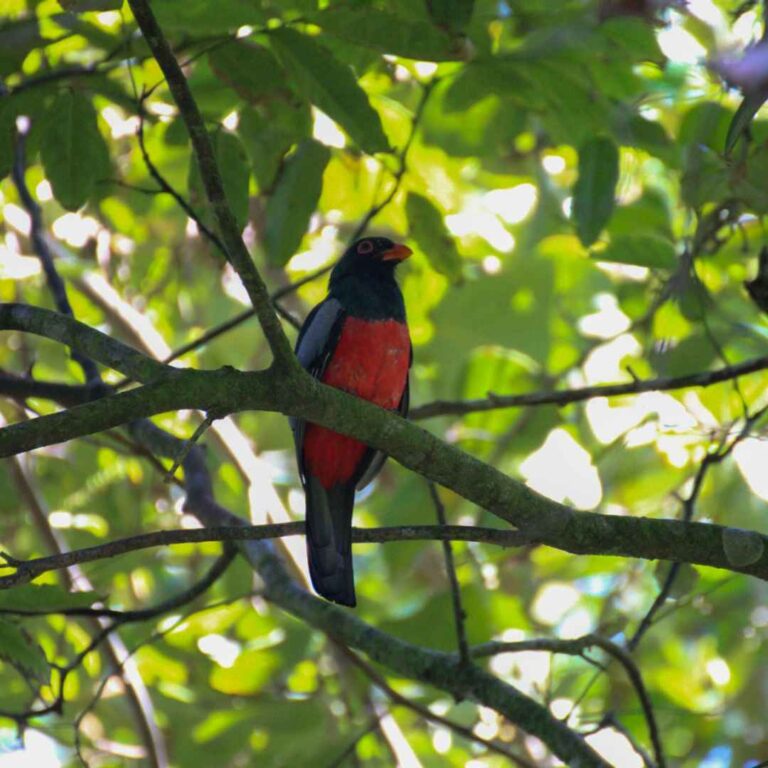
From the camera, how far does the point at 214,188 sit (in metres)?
2.65

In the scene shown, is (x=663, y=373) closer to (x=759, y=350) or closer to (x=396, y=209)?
(x=759, y=350)

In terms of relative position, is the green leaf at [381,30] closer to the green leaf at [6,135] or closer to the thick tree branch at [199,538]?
the green leaf at [6,135]

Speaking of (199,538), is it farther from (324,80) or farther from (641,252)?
(641,252)

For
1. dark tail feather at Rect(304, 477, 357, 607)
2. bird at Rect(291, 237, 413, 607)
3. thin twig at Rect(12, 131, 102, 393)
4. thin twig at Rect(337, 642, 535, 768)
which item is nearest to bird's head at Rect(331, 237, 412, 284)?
bird at Rect(291, 237, 413, 607)

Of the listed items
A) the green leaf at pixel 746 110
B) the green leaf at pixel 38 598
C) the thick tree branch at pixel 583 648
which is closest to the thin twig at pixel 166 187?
the green leaf at pixel 38 598

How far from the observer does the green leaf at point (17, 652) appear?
10.6 ft

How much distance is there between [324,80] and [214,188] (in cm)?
72

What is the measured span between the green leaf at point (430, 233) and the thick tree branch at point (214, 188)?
1.61 m

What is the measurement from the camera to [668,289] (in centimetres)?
410

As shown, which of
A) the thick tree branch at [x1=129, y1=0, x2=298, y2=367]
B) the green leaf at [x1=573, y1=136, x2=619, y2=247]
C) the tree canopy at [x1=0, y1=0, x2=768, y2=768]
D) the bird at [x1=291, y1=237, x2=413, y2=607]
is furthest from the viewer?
the bird at [x1=291, y1=237, x2=413, y2=607]

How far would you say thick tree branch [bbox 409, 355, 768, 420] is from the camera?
13.2 feet

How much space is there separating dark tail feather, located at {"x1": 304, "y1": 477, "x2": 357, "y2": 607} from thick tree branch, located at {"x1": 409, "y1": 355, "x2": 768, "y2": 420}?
0.50 metres

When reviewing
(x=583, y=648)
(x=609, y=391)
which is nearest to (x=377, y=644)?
(x=583, y=648)

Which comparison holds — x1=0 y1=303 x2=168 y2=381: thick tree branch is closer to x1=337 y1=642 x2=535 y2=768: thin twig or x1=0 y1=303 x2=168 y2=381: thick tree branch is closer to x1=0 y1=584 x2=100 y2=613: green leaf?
x1=0 y1=584 x2=100 y2=613: green leaf
